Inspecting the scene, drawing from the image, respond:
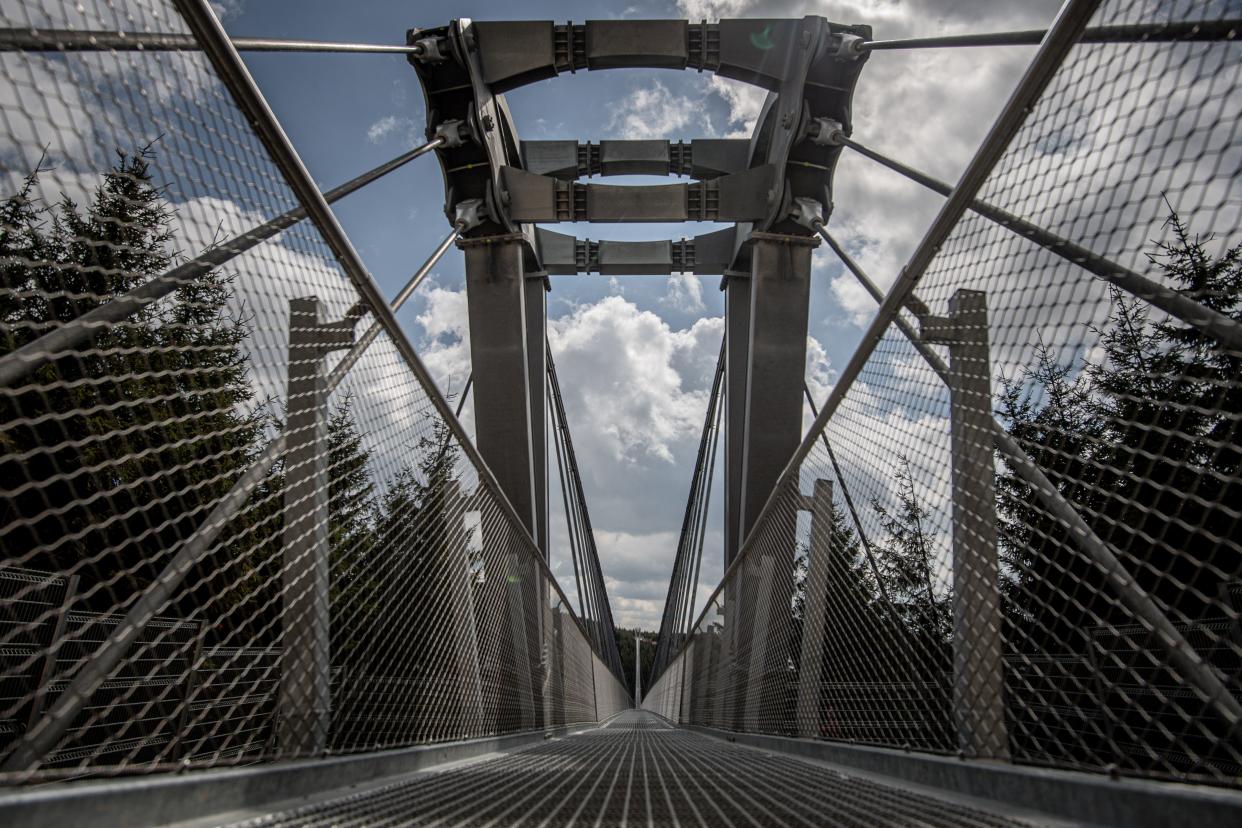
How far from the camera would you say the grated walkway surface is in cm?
171

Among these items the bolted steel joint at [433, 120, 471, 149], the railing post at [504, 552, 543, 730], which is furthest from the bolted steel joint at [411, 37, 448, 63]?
the railing post at [504, 552, 543, 730]

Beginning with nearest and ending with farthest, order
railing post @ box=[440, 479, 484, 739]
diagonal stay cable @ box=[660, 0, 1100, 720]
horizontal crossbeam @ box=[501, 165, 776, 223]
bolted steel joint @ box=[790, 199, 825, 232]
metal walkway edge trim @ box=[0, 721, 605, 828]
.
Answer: metal walkway edge trim @ box=[0, 721, 605, 828] → diagonal stay cable @ box=[660, 0, 1100, 720] → railing post @ box=[440, 479, 484, 739] → bolted steel joint @ box=[790, 199, 825, 232] → horizontal crossbeam @ box=[501, 165, 776, 223]

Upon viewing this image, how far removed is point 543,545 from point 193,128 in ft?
25.2

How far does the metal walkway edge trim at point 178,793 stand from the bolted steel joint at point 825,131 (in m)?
6.32

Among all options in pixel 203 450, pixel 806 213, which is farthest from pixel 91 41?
pixel 806 213

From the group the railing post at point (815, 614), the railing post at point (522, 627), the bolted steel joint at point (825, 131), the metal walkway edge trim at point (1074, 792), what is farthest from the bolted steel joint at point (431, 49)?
the metal walkway edge trim at point (1074, 792)

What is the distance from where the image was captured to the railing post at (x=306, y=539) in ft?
6.80

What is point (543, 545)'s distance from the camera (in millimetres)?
9125

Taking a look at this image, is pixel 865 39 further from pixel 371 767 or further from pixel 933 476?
pixel 371 767

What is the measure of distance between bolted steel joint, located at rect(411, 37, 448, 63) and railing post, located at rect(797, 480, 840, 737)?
17.4ft

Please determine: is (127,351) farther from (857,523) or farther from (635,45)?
(635,45)

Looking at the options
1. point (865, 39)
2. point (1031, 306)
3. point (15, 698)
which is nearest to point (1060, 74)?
point (1031, 306)

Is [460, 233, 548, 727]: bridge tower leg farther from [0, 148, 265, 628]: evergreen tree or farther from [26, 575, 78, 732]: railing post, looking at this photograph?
[0, 148, 265, 628]: evergreen tree

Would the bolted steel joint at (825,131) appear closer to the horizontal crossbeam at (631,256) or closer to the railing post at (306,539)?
the horizontal crossbeam at (631,256)
